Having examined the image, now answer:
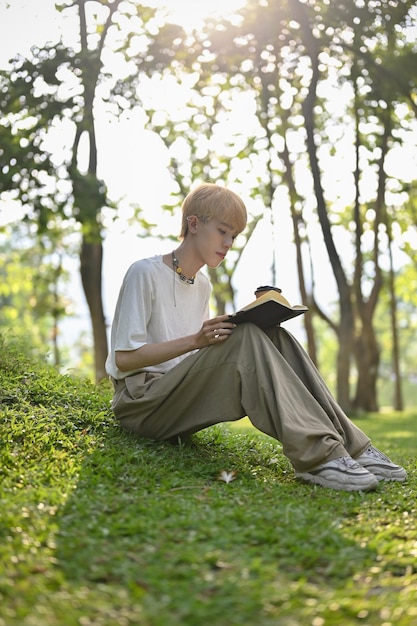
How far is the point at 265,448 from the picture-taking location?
4785 millimetres

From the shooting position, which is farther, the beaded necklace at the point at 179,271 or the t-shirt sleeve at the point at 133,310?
the beaded necklace at the point at 179,271

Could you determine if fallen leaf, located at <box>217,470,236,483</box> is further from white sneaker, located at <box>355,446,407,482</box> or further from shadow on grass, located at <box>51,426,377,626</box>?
white sneaker, located at <box>355,446,407,482</box>

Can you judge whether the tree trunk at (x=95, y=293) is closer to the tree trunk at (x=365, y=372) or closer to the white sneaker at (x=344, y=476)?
the tree trunk at (x=365, y=372)

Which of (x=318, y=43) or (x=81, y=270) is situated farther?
(x=81, y=270)

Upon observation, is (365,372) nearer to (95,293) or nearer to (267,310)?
(95,293)

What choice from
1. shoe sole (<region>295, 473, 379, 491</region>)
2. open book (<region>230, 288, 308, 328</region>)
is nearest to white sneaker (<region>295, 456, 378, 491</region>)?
shoe sole (<region>295, 473, 379, 491</region>)

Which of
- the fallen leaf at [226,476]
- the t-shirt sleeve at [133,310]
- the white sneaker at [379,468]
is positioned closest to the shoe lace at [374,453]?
the white sneaker at [379,468]

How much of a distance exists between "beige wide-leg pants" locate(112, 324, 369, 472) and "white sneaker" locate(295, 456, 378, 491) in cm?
4

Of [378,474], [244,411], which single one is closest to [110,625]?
[244,411]

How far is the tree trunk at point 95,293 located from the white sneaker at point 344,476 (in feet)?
24.7

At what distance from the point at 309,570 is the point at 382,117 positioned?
1216 cm

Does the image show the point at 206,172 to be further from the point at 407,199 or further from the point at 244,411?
the point at 244,411

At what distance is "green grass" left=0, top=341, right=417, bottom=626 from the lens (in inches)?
88.7

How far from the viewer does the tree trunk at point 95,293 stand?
1120cm
